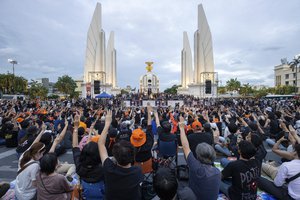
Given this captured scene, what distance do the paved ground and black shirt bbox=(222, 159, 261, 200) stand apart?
3.32 meters

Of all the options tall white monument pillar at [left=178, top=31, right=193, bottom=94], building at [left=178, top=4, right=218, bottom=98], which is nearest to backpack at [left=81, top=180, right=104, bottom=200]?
building at [left=178, top=4, right=218, bottom=98]

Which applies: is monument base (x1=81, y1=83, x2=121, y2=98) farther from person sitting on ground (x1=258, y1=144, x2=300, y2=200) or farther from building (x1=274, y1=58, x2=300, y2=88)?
building (x1=274, y1=58, x2=300, y2=88)

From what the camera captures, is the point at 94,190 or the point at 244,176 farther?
the point at 94,190

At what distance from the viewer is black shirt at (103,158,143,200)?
6.63 ft

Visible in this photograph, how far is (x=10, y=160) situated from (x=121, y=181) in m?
6.28

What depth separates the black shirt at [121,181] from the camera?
2020 mm

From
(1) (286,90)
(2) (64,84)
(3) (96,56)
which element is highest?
(3) (96,56)

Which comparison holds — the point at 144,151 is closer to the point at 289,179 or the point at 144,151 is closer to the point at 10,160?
the point at 289,179

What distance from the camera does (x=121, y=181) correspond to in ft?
6.63

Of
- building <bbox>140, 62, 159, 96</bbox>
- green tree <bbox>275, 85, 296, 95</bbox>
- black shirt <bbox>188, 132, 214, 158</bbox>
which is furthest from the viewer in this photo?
building <bbox>140, 62, 159, 96</bbox>

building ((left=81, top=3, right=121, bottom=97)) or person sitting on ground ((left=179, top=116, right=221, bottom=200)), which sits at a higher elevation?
building ((left=81, top=3, right=121, bottom=97))

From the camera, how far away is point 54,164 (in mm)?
2328

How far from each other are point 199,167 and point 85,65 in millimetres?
45639

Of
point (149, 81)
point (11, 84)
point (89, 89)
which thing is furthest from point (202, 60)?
point (11, 84)
